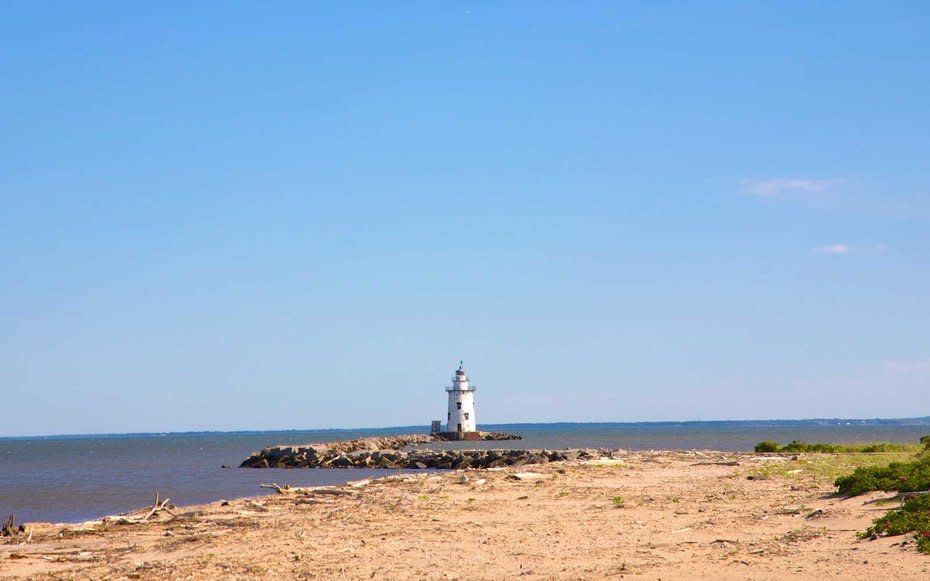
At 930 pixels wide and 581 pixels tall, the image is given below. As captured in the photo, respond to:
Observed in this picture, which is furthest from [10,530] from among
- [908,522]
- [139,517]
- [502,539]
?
[908,522]

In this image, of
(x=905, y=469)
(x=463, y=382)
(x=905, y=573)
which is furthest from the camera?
(x=463, y=382)

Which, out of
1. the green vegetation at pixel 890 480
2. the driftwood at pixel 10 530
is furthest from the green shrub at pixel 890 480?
the driftwood at pixel 10 530

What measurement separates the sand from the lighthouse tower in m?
73.2

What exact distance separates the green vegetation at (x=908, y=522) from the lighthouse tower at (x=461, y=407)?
8409cm

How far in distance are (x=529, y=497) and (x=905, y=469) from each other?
830 centimetres

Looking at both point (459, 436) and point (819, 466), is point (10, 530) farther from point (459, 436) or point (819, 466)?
point (459, 436)

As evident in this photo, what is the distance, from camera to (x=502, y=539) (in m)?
17.4

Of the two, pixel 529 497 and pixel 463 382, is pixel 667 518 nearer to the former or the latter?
pixel 529 497

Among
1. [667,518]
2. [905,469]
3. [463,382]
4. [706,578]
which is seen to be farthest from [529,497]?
[463,382]

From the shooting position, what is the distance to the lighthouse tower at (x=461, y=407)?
10024 centimetres

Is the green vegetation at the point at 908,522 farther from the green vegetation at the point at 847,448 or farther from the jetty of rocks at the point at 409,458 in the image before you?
the jetty of rocks at the point at 409,458

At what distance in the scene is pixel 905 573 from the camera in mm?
12227

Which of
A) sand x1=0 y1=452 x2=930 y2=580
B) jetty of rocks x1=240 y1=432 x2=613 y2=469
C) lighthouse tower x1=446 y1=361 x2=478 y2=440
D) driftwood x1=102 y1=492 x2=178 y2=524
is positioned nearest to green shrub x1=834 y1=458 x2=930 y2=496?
sand x1=0 y1=452 x2=930 y2=580

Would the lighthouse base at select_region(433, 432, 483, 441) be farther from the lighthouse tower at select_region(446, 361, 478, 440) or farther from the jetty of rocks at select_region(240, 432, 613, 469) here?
the jetty of rocks at select_region(240, 432, 613, 469)
